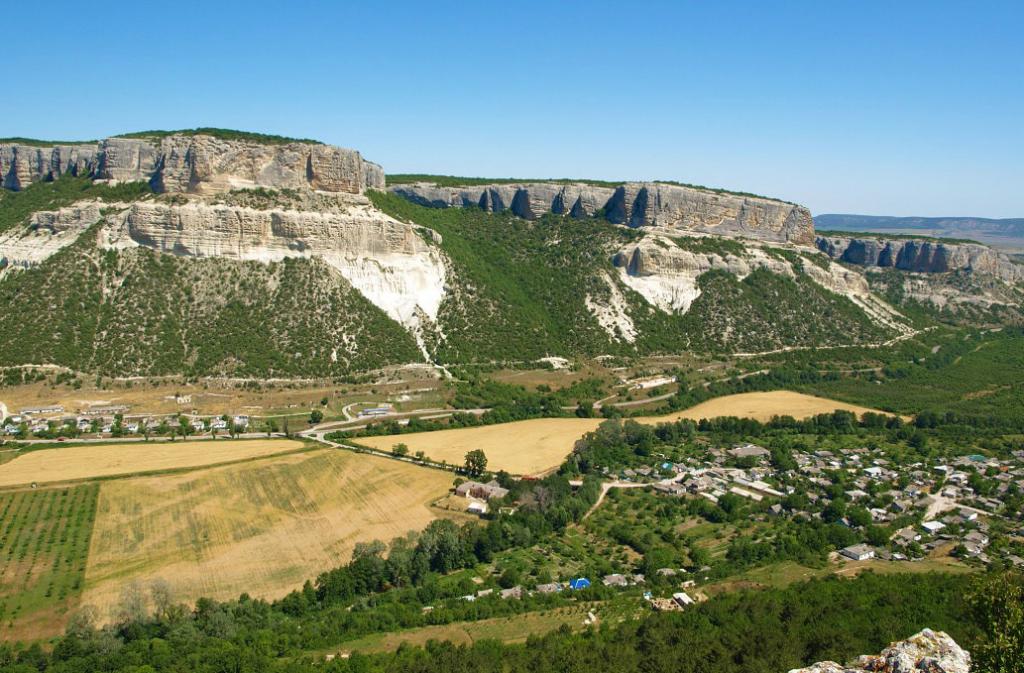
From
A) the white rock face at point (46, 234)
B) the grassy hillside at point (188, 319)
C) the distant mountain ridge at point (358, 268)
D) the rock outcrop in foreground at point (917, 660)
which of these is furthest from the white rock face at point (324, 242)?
the rock outcrop in foreground at point (917, 660)

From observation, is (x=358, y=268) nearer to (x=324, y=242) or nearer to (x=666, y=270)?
(x=324, y=242)

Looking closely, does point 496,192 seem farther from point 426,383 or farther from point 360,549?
point 360,549

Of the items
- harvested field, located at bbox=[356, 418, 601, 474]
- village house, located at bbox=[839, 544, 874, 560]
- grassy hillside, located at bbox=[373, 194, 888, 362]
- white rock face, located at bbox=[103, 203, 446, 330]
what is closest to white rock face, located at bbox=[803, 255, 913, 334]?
grassy hillside, located at bbox=[373, 194, 888, 362]

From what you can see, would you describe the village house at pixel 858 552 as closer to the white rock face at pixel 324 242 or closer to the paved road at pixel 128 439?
the paved road at pixel 128 439

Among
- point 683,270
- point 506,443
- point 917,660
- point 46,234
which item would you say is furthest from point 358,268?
point 917,660

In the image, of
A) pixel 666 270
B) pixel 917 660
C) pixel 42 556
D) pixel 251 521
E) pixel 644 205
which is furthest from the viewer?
pixel 644 205

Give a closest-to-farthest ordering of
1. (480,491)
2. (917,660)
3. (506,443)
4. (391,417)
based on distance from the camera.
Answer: (917,660), (480,491), (506,443), (391,417)

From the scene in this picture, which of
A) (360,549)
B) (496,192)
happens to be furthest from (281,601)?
(496,192)
